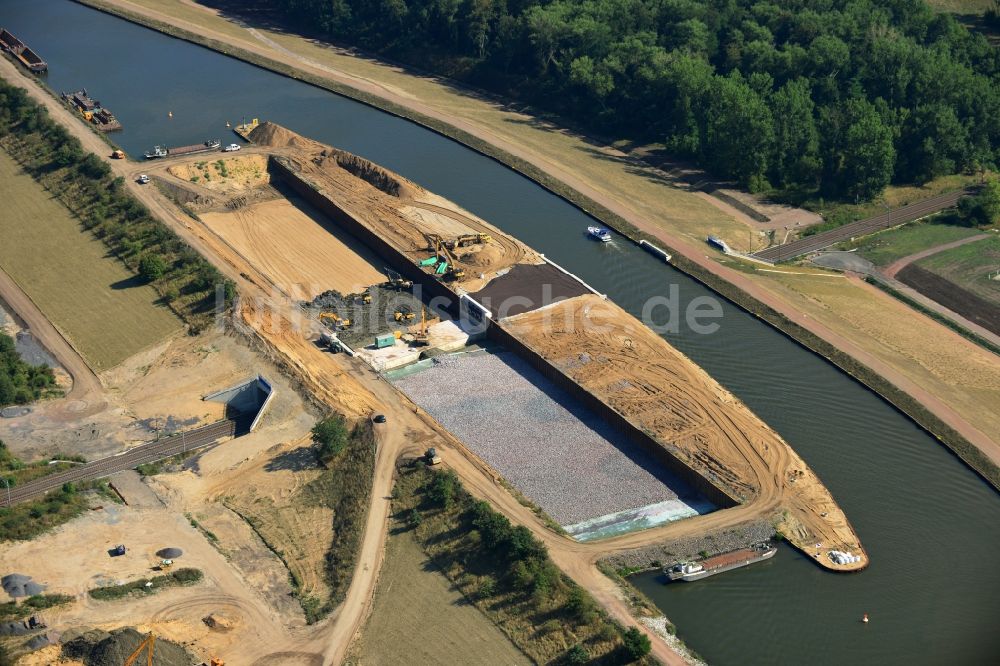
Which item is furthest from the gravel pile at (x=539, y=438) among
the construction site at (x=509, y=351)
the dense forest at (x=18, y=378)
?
the dense forest at (x=18, y=378)

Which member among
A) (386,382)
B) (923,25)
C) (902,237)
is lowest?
(386,382)

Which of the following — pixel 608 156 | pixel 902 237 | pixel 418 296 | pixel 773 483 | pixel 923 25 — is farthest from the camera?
pixel 923 25

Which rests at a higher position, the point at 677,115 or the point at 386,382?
the point at 677,115

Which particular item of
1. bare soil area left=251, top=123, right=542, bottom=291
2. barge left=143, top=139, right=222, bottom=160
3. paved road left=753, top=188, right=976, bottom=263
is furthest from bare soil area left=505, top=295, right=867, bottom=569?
barge left=143, top=139, right=222, bottom=160

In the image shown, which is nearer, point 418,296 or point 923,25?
point 418,296

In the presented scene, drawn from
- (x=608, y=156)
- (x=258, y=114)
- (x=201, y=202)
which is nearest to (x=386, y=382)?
(x=201, y=202)

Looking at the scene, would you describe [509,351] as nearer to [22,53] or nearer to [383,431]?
[383,431]

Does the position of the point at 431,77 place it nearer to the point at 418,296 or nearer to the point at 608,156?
the point at 608,156

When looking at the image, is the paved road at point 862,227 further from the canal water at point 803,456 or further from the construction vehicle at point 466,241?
the construction vehicle at point 466,241
